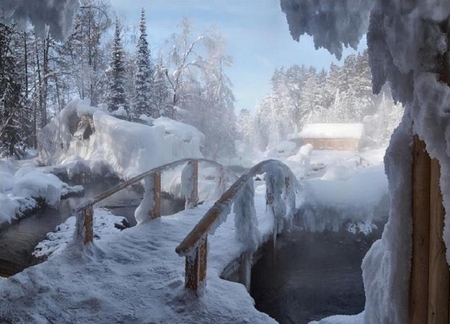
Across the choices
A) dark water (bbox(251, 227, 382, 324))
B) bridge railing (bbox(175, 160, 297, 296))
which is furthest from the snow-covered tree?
bridge railing (bbox(175, 160, 297, 296))

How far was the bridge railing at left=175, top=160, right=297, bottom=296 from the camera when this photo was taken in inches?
149

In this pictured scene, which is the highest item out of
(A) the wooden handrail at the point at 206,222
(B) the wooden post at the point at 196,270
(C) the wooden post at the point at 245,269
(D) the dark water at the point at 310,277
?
(A) the wooden handrail at the point at 206,222

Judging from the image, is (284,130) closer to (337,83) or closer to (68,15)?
(337,83)

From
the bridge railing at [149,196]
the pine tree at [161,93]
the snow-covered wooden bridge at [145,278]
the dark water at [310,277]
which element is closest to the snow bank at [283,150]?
the pine tree at [161,93]

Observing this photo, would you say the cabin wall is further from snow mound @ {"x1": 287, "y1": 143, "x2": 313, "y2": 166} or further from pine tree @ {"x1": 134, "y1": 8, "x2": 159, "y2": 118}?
pine tree @ {"x1": 134, "y1": 8, "x2": 159, "y2": 118}

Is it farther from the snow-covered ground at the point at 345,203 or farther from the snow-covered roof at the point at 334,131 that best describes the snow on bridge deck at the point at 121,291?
the snow-covered roof at the point at 334,131

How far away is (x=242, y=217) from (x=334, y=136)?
38.7 m

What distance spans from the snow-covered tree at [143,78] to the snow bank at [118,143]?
5673 millimetres

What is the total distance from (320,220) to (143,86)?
21036 mm

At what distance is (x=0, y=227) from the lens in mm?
11664

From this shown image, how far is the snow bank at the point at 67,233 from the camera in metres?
9.85

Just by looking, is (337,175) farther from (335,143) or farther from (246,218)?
(335,143)

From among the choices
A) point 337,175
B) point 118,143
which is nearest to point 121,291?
point 337,175

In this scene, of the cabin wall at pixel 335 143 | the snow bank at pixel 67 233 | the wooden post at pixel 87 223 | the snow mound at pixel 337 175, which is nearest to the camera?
the wooden post at pixel 87 223
